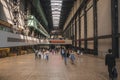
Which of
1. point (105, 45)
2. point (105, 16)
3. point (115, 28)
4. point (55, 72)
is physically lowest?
point (55, 72)

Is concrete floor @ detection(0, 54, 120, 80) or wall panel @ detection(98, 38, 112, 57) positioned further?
wall panel @ detection(98, 38, 112, 57)

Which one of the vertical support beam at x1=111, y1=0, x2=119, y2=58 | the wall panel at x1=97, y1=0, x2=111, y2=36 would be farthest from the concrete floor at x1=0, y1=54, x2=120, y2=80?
the wall panel at x1=97, y1=0, x2=111, y2=36

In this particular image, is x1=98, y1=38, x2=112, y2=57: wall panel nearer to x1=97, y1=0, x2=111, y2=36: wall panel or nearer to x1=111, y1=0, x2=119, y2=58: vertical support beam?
x1=97, y1=0, x2=111, y2=36: wall panel

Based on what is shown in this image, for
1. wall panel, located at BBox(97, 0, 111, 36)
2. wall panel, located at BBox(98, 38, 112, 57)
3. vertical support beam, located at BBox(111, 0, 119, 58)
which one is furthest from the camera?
wall panel, located at BBox(97, 0, 111, 36)

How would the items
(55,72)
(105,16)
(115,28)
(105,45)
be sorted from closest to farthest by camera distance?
1. (55,72)
2. (115,28)
3. (105,16)
4. (105,45)

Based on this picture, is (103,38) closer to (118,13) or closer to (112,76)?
(118,13)

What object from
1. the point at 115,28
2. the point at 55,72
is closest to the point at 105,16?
the point at 115,28

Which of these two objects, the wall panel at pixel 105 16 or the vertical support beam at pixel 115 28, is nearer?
the vertical support beam at pixel 115 28

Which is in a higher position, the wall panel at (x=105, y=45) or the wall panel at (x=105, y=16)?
the wall panel at (x=105, y=16)

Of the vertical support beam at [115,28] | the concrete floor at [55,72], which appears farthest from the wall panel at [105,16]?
the concrete floor at [55,72]

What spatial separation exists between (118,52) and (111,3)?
7491mm

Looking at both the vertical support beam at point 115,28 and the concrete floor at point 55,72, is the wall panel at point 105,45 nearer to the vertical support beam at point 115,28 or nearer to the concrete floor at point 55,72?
the vertical support beam at point 115,28

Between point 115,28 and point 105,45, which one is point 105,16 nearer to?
point 105,45

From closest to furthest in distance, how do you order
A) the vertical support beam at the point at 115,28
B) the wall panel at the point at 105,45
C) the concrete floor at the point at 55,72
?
the concrete floor at the point at 55,72 < the vertical support beam at the point at 115,28 < the wall panel at the point at 105,45
